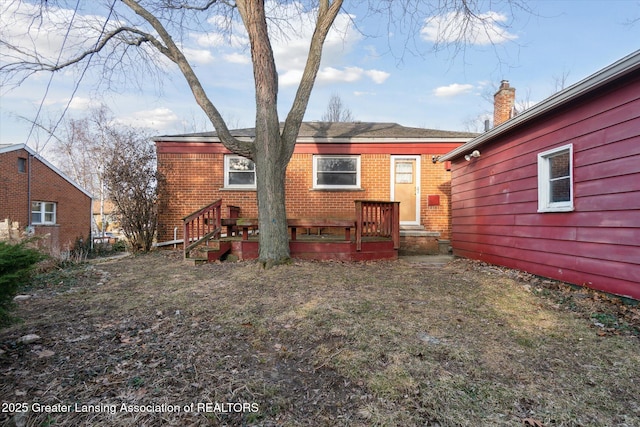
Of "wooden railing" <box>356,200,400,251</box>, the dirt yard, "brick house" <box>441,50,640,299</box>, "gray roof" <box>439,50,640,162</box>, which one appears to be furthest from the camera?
"wooden railing" <box>356,200,400,251</box>

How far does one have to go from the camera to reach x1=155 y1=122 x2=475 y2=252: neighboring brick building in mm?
9953

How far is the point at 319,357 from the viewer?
112 inches

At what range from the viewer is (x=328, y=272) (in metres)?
5.83

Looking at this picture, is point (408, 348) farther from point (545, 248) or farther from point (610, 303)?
point (545, 248)

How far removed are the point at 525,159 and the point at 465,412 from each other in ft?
18.2

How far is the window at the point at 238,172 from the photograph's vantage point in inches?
396

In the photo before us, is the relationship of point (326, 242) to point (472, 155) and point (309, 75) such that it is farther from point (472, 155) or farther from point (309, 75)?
point (472, 155)

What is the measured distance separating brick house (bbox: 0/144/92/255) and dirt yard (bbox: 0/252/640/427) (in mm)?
13760

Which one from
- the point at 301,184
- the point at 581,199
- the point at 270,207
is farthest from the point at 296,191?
the point at 581,199

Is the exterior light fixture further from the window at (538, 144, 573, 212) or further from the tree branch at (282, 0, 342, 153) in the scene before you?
the tree branch at (282, 0, 342, 153)

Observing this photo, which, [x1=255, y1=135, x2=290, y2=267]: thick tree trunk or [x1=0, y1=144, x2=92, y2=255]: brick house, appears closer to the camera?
[x1=255, y1=135, x2=290, y2=267]: thick tree trunk

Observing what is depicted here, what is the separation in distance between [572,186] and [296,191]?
22.3 feet

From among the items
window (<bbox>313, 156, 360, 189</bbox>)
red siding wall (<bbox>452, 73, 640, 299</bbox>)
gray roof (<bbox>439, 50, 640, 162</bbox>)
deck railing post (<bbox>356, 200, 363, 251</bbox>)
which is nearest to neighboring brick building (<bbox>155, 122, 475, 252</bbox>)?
window (<bbox>313, 156, 360, 189</bbox>)

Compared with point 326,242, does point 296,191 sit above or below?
above
